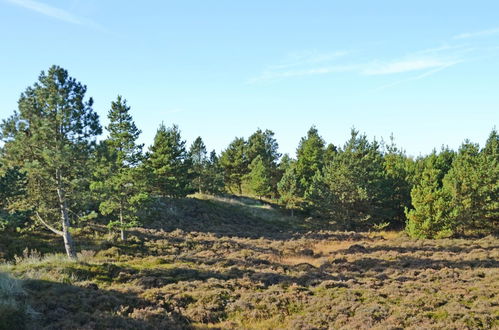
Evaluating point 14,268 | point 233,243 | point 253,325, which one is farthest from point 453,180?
point 14,268

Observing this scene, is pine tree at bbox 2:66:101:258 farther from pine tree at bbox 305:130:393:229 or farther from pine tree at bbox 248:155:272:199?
Answer: pine tree at bbox 248:155:272:199

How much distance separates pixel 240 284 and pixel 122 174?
15.0m

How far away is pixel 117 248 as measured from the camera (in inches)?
987

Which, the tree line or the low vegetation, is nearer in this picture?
the low vegetation

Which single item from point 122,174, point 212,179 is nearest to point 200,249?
point 122,174

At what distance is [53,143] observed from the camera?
20734 mm

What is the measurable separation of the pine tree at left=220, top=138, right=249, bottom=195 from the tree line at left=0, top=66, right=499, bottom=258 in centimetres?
21

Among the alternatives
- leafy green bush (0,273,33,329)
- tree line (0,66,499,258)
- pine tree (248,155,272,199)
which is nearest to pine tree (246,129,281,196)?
tree line (0,66,499,258)

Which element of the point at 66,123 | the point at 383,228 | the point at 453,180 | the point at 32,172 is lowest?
the point at 383,228

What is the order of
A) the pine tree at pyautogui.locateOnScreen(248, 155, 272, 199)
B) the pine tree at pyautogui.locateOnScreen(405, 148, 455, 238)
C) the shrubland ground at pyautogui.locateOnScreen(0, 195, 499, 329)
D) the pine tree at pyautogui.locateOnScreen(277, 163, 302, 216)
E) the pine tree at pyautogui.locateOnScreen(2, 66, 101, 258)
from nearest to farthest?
the shrubland ground at pyautogui.locateOnScreen(0, 195, 499, 329) < the pine tree at pyautogui.locateOnScreen(2, 66, 101, 258) < the pine tree at pyautogui.locateOnScreen(405, 148, 455, 238) < the pine tree at pyautogui.locateOnScreen(277, 163, 302, 216) < the pine tree at pyautogui.locateOnScreen(248, 155, 272, 199)

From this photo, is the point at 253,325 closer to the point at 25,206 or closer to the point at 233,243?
the point at 25,206

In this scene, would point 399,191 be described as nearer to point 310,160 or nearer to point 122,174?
point 310,160

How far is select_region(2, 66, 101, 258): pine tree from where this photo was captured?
20062mm

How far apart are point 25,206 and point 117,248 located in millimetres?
6858
